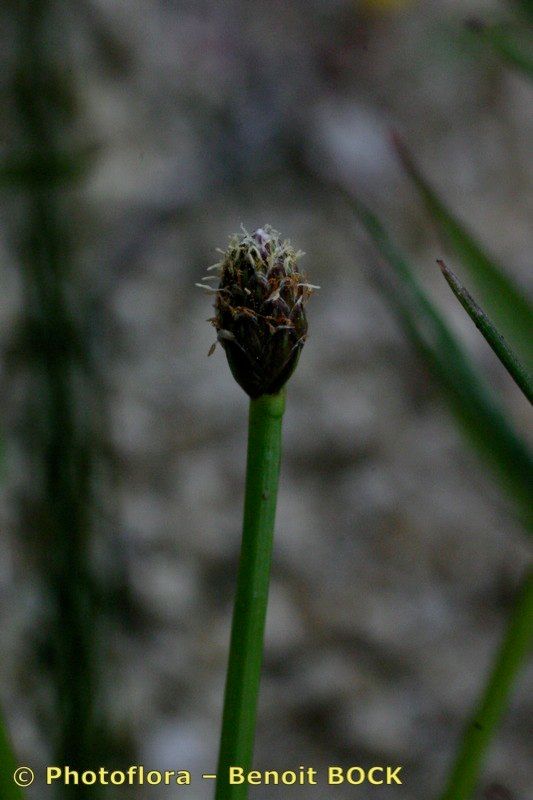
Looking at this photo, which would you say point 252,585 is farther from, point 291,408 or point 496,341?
point 291,408

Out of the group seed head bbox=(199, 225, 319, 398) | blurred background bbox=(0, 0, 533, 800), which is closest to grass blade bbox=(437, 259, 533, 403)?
seed head bbox=(199, 225, 319, 398)

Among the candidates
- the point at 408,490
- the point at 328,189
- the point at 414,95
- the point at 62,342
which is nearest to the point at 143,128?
the point at 328,189

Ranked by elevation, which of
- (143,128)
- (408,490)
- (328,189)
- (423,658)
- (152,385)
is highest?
(143,128)

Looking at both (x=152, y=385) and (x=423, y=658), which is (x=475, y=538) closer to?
(x=423, y=658)

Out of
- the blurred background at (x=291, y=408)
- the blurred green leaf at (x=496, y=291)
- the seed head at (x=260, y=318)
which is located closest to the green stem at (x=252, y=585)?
the seed head at (x=260, y=318)

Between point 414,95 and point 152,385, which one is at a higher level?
point 414,95

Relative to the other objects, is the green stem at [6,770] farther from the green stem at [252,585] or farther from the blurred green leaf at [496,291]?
the blurred green leaf at [496,291]
